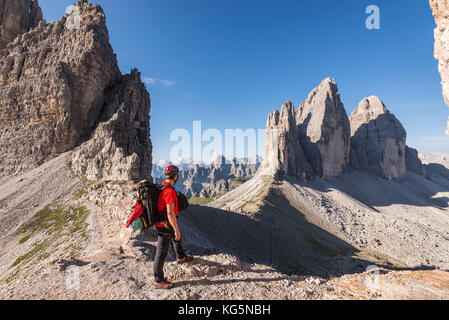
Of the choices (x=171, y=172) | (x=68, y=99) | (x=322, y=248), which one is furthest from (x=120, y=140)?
(x=322, y=248)

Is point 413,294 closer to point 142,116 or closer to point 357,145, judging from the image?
point 142,116

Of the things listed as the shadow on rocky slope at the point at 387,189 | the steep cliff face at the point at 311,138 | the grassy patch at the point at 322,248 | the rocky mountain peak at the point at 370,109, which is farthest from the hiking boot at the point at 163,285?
the rocky mountain peak at the point at 370,109

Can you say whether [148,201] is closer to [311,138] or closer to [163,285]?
[163,285]

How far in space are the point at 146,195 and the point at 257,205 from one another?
53982 millimetres

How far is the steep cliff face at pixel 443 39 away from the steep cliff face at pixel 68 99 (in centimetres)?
3142

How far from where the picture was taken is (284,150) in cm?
9006

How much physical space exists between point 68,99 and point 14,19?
48.2 metres

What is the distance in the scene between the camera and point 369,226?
63812 mm

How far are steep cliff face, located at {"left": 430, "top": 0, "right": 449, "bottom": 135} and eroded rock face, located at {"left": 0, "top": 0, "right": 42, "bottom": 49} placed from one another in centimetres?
8306

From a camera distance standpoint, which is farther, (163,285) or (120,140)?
(120,140)

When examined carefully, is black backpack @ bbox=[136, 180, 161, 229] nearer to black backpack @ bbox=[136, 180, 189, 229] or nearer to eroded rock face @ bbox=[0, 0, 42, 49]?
black backpack @ bbox=[136, 180, 189, 229]

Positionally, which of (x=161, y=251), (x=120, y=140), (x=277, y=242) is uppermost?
(x=120, y=140)

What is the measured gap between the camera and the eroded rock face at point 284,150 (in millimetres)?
89294

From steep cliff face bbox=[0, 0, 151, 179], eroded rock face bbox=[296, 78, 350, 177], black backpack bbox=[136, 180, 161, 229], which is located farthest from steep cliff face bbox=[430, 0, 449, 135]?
eroded rock face bbox=[296, 78, 350, 177]
